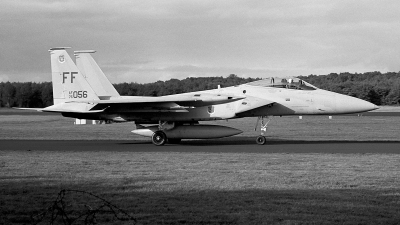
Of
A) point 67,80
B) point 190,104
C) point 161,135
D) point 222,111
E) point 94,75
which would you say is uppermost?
point 94,75

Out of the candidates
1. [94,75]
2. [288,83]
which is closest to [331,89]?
[288,83]

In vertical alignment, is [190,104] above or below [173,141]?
above

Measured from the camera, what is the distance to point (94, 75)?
22453 millimetres

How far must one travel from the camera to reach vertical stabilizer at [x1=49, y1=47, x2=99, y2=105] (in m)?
21.8

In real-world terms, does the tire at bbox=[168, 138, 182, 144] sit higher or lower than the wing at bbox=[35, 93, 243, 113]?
lower

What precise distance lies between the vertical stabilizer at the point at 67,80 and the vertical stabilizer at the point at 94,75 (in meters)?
0.54

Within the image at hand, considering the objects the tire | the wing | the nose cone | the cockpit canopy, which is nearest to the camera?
the wing

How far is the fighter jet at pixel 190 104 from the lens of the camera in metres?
20.6

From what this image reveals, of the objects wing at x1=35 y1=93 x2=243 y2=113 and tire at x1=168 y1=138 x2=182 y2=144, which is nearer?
wing at x1=35 y1=93 x2=243 y2=113

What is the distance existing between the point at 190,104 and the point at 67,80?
533 cm

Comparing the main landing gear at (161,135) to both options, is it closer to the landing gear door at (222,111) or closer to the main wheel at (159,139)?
the main wheel at (159,139)

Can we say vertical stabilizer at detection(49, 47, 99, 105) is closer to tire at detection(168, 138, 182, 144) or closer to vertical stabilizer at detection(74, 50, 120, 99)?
vertical stabilizer at detection(74, 50, 120, 99)

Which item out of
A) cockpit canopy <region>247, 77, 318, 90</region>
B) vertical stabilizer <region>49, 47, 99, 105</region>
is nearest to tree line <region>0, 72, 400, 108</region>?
cockpit canopy <region>247, 77, 318, 90</region>

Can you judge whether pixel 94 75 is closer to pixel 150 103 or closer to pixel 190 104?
pixel 150 103
